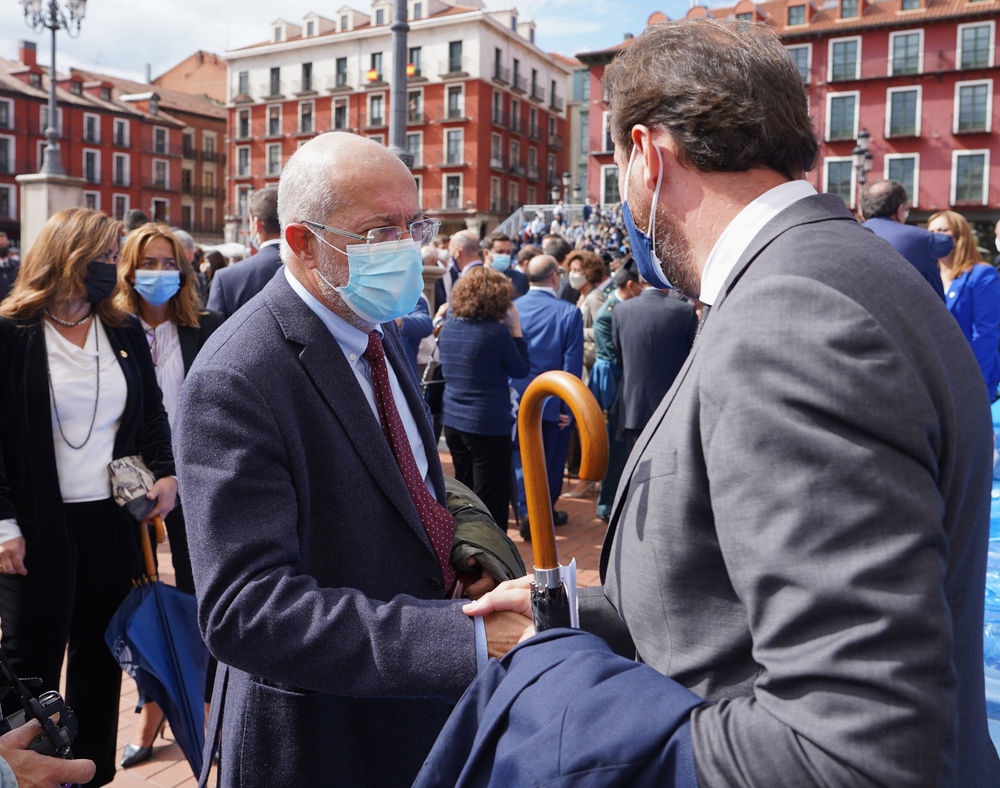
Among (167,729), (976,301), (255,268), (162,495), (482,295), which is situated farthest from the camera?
(976,301)

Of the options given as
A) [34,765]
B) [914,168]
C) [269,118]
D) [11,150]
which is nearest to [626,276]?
[34,765]

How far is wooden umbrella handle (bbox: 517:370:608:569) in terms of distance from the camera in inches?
50.6

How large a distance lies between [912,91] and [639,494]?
4127cm

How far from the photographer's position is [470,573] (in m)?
1.94

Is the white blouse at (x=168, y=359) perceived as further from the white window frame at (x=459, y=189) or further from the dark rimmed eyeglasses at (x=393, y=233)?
the white window frame at (x=459, y=189)

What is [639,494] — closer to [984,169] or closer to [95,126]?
[984,169]

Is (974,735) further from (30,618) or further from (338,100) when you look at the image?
(338,100)

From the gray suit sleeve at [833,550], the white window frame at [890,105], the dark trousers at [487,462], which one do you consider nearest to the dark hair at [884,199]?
the dark trousers at [487,462]

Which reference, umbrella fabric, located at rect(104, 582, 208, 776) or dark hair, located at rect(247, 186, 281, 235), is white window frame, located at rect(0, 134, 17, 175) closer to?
dark hair, located at rect(247, 186, 281, 235)

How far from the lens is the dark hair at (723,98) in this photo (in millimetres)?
1184

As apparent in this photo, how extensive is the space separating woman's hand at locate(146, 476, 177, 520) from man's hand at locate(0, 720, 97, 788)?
1.26 metres

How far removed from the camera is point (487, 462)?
5.65m

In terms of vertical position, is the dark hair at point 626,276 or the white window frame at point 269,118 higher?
the white window frame at point 269,118

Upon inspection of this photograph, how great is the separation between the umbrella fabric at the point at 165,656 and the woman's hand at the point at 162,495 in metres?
0.34
